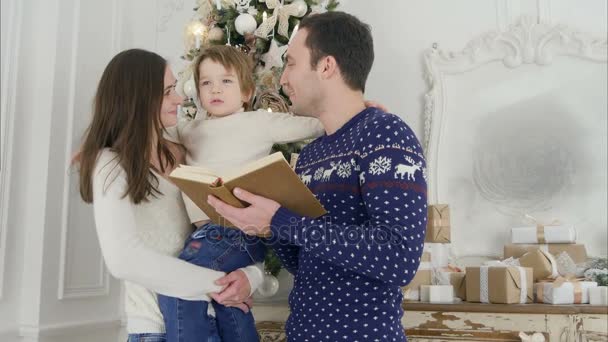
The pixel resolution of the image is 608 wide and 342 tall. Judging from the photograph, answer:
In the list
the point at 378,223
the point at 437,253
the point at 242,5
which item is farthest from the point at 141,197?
the point at 437,253

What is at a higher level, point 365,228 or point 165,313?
point 365,228

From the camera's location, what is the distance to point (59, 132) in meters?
2.97

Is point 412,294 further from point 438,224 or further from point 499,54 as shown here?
point 499,54

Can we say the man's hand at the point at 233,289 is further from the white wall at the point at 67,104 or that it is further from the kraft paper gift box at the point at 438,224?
the white wall at the point at 67,104

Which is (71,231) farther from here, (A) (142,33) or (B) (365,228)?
(B) (365,228)

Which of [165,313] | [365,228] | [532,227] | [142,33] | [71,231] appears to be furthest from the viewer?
[142,33]

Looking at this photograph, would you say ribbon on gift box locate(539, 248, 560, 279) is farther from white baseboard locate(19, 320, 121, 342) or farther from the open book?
white baseboard locate(19, 320, 121, 342)

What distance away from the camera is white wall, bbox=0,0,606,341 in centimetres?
279

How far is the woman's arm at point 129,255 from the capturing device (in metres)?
1.75

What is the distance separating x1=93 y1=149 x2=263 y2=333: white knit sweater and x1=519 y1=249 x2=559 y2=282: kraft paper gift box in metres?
1.41

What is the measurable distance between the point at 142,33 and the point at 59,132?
46.0 inches

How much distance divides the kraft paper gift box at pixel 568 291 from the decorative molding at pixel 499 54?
35.3 inches

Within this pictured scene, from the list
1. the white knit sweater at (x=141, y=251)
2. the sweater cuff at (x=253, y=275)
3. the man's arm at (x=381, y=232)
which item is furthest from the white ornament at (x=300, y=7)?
the man's arm at (x=381, y=232)

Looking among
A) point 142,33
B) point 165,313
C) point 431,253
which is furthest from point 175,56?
point 165,313
